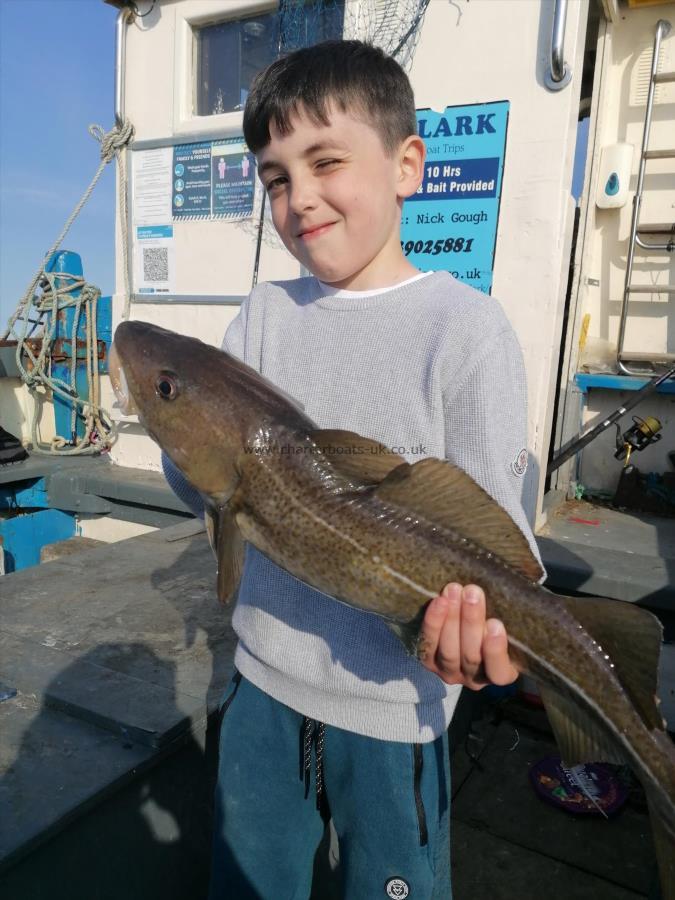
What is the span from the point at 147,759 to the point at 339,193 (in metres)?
1.99

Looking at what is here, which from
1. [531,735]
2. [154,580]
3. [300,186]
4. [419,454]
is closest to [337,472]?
[419,454]

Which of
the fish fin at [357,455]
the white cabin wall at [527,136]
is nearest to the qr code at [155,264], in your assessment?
the white cabin wall at [527,136]

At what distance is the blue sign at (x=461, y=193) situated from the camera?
4465 millimetres

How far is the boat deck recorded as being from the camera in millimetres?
2076

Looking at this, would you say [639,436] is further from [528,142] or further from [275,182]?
[275,182]

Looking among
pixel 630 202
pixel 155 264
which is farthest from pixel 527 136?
pixel 155 264

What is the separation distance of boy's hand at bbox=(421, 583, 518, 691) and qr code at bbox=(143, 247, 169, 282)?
5.60 metres

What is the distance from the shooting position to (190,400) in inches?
65.9

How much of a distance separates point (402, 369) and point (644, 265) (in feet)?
15.4

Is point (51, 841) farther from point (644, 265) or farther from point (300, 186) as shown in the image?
point (644, 265)

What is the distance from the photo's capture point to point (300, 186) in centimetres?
179

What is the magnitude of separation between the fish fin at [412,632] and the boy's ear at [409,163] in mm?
1260

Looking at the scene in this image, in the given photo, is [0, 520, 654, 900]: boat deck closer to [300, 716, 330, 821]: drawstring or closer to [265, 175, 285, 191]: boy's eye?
[300, 716, 330, 821]: drawstring

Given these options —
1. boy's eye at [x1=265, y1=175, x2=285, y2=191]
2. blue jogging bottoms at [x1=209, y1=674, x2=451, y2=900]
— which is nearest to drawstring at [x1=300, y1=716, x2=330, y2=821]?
blue jogging bottoms at [x1=209, y1=674, x2=451, y2=900]
